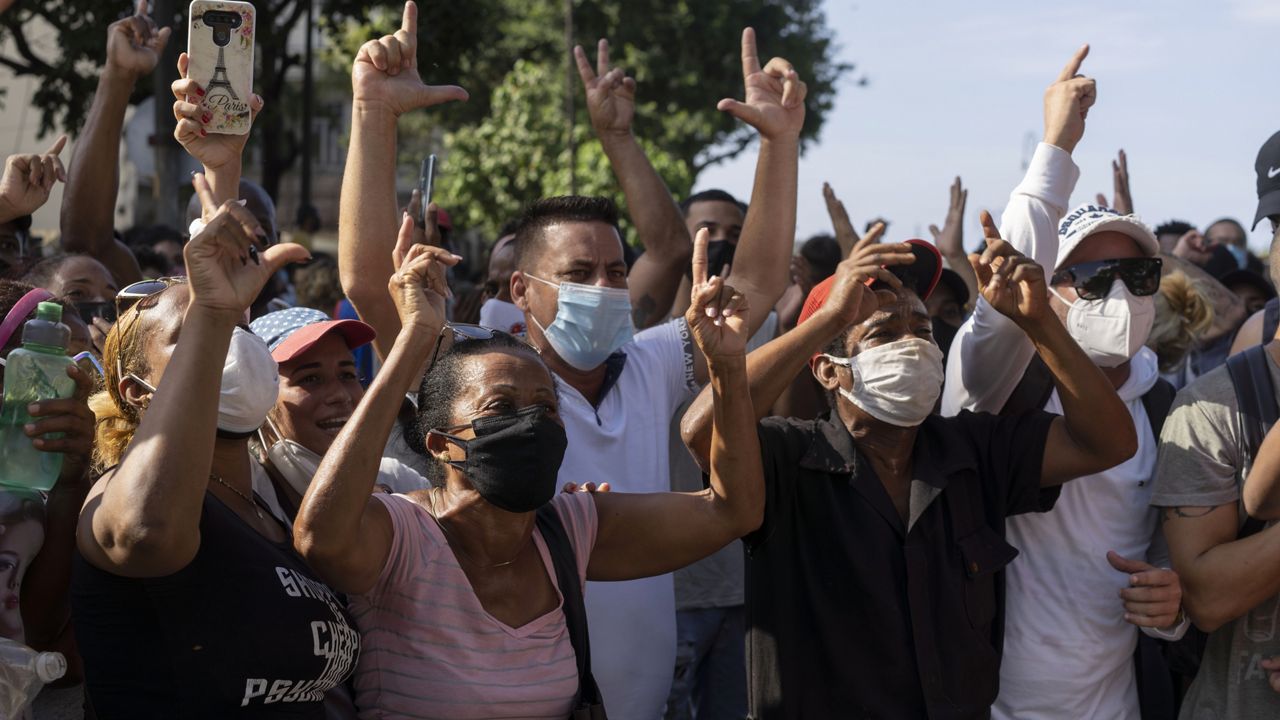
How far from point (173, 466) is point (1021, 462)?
90.5 inches

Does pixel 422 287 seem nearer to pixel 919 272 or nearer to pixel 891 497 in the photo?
pixel 891 497

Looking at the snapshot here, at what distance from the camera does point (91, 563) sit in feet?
9.29

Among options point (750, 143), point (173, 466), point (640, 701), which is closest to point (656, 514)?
point (640, 701)

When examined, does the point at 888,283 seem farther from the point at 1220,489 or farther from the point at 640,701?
the point at 640,701

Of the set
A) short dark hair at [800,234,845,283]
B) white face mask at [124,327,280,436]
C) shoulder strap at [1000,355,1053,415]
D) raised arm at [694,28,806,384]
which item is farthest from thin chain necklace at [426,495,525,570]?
short dark hair at [800,234,845,283]

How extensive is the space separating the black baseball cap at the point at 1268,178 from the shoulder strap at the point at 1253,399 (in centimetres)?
40

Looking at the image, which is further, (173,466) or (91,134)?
(91,134)

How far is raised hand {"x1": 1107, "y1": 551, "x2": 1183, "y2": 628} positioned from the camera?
371 centimetres

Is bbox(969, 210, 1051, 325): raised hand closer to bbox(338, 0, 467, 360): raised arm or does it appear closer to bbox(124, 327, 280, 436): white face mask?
bbox(338, 0, 467, 360): raised arm

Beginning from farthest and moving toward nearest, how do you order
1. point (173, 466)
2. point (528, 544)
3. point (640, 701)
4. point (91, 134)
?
point (91, 134) < point (640, 701) < point (528, 544) < point (173, 466)

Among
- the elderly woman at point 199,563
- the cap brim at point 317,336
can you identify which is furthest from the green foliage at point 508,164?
the elderly woman at point 199,563

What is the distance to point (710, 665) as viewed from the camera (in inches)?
212

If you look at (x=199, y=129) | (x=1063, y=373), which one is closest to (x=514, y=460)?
(x=199, y=129)

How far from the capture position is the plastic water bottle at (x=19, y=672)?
2900 millimetres
